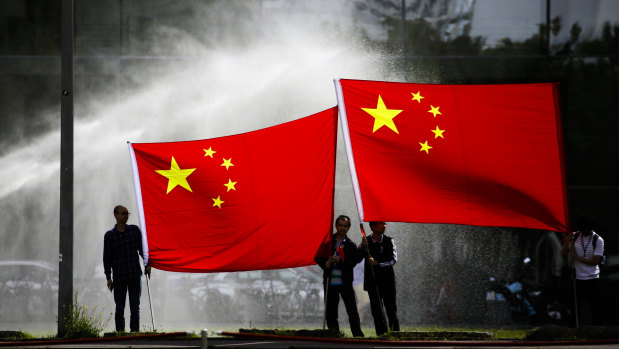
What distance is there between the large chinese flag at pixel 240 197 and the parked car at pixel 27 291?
681 centimetres

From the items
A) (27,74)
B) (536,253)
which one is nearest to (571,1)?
(536,253)

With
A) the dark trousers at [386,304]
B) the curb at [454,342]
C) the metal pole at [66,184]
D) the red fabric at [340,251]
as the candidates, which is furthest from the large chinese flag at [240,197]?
the dark trousers at [386,304]

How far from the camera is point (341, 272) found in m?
10.6

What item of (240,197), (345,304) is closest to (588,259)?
(345,304)

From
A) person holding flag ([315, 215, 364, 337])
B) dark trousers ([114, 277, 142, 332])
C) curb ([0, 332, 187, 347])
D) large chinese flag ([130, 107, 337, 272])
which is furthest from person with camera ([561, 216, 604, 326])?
dark trousers ([114, 277, 142, 332])

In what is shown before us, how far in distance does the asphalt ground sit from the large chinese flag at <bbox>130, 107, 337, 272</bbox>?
0.83 m

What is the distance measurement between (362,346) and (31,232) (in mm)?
10525

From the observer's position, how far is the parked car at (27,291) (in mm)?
16141

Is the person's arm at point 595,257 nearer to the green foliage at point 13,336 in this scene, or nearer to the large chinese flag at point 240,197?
the large chinese flag at point 240,197

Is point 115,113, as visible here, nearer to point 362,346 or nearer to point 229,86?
point 229,86

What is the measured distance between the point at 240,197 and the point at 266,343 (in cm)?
185

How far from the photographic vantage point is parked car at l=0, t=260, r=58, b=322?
16.1m

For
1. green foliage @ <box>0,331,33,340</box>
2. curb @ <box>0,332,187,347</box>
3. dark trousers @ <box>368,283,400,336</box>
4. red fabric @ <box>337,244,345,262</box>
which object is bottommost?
curb @ <box>0,332,187,347</box>

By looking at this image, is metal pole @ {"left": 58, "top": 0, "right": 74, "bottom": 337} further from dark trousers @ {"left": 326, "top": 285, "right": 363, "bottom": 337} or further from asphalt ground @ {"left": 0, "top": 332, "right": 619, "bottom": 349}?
dark trousers @ {"left": 326, "top": 285, "right": 363, "bottom": 337}
